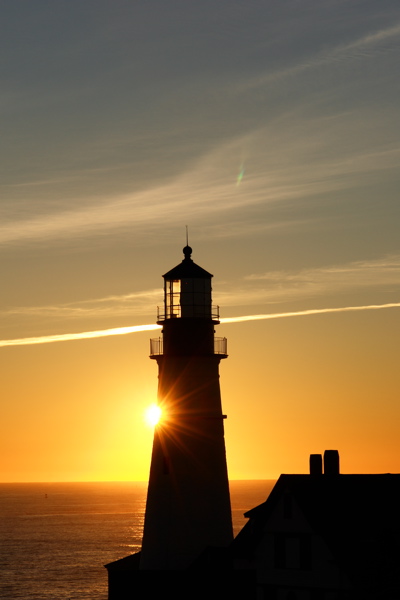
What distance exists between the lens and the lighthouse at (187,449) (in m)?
46.9

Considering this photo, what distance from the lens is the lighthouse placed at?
154 ft

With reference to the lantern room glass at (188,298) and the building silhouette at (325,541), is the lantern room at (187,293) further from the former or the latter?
the building silhouette at (325,541)

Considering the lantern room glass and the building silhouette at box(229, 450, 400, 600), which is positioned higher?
the lantern room glass

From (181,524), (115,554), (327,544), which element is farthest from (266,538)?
(115,554)

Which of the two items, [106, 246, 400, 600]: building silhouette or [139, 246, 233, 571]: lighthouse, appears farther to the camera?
[139, 246, 233, 571]: lighthouse

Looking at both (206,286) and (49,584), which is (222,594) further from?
(49,584)

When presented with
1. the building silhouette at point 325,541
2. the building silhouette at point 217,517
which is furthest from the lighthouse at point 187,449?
the building silhouette at point 325,541

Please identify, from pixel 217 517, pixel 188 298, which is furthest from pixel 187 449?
pixel 188 298

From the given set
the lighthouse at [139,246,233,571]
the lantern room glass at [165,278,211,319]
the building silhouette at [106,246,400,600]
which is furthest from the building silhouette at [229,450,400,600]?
the lantern room glass at [165,278,211,319]

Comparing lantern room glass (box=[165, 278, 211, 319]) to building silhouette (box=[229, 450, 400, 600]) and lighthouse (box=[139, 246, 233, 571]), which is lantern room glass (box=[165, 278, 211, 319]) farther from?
building silhouette (box=[229, 450, 400, 600])

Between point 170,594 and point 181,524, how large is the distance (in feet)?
9.37

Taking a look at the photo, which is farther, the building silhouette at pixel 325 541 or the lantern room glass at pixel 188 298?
the lantern room glass at pixel 188 298

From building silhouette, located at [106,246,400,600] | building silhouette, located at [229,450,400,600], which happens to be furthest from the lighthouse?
building silhouette, located at [229,450,400,600]

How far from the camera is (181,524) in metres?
46.9
